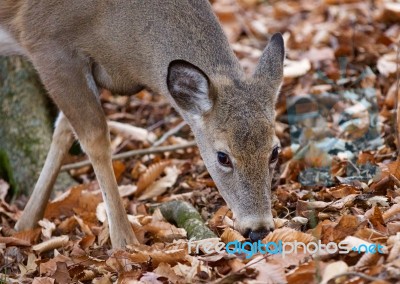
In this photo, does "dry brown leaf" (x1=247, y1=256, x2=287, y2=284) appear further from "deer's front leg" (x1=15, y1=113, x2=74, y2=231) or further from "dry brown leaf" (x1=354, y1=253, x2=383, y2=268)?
"deer's front leg" (x1=15, y1=113, x2=74, y2=231)

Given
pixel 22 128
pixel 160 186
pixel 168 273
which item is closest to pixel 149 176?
pixel 160 186

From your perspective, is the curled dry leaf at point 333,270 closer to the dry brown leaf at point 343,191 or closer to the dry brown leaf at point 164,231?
the dry brown leaf at point 343,191

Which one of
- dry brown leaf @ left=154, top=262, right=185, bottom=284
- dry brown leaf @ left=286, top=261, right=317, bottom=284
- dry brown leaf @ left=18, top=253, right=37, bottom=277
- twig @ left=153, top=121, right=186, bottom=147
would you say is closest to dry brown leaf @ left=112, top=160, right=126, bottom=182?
twig @ left=153, top=121, right=186, bottom=147

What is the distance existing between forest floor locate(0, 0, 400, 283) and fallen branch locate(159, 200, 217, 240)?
0.27ft

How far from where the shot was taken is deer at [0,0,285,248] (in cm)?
573

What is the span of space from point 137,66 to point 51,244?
161cm

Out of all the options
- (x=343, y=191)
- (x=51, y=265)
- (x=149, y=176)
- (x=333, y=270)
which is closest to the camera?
(x=333, y=270)

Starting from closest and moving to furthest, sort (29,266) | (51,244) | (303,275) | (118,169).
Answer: (303,275) < (29,266) < (51,244) < (118,169)

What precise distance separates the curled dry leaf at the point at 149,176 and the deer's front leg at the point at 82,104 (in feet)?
3.22

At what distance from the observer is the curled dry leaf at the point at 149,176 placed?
742 centimetres

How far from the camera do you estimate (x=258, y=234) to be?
17.1ft

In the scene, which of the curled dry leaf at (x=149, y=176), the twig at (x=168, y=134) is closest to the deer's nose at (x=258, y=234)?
the curled dry leaf at (x=149, y=176)

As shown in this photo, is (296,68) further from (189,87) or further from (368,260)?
(368,260)

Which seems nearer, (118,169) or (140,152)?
(118,169)
